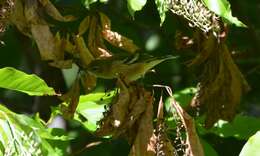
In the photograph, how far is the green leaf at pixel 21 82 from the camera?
1361 millimetres

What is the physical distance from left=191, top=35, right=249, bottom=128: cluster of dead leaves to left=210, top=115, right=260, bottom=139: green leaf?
2.6 inches

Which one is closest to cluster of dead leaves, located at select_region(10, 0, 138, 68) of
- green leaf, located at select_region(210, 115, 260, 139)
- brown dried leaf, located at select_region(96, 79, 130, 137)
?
brown dried leaf, located at select_region(96, 79, 130, 137)

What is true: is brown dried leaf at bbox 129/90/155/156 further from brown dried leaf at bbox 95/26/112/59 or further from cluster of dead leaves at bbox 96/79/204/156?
brown dried leaf at bbox 95/26/112/59

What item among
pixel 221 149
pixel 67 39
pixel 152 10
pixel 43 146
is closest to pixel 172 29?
pixel 152 10

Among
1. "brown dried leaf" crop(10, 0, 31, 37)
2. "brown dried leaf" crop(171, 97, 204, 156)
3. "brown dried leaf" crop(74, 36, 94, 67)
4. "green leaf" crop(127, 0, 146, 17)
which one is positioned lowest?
"brown dried leaf" crop(171, 97, 204, 156)

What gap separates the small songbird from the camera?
1478mm

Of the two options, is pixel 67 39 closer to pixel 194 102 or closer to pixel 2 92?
pixel 194 102

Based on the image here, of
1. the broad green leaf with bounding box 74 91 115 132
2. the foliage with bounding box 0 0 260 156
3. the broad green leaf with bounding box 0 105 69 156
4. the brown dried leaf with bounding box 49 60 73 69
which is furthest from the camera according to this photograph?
the broad green leaf with bounding box 74 91 115 132

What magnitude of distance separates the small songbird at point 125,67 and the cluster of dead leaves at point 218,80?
23 cm

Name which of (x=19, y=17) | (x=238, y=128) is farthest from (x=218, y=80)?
(x=19, y=17)

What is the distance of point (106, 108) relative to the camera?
61.3 inches

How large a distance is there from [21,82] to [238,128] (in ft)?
2.03

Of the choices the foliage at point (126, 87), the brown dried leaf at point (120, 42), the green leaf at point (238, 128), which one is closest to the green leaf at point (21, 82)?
the foliage at point (126, 87)

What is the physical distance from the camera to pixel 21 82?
4.56 ft
